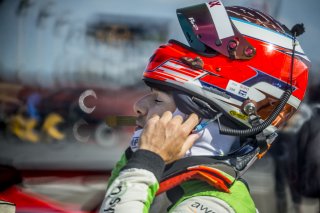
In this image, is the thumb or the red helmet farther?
the red helmet

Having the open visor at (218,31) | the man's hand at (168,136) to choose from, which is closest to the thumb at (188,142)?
the man's hand at (168,136)

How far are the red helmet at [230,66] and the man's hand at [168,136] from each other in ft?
0.34

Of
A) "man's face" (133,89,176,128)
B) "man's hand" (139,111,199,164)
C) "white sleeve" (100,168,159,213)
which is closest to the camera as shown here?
"white sleeve" (100,168,159,213)

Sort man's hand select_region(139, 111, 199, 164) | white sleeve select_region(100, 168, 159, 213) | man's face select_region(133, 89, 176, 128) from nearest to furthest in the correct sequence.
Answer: white sleeve select_region(100, 168, 159, 213)
man's hand select_region(139, 111, 199, 164)
man's face select_region(133, 89, 176, 128)

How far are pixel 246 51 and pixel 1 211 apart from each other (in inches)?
35.7

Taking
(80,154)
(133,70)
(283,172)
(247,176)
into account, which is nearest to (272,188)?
(283,172)

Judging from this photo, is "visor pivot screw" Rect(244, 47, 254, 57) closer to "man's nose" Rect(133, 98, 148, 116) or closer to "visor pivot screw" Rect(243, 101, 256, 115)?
"visor pivot screw" Rect(243, 101, 256, 115)

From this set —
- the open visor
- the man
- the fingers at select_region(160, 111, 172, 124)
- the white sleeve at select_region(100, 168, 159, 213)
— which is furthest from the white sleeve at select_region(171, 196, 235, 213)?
the open visor

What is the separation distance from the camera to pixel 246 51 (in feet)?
5.08

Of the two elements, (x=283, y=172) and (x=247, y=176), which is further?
(x=247, y=176)

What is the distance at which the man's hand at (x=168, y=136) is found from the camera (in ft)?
4.42

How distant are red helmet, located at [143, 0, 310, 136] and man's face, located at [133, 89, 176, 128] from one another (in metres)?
0.03

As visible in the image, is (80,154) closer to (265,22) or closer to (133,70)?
(133,70)

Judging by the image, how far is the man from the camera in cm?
141
